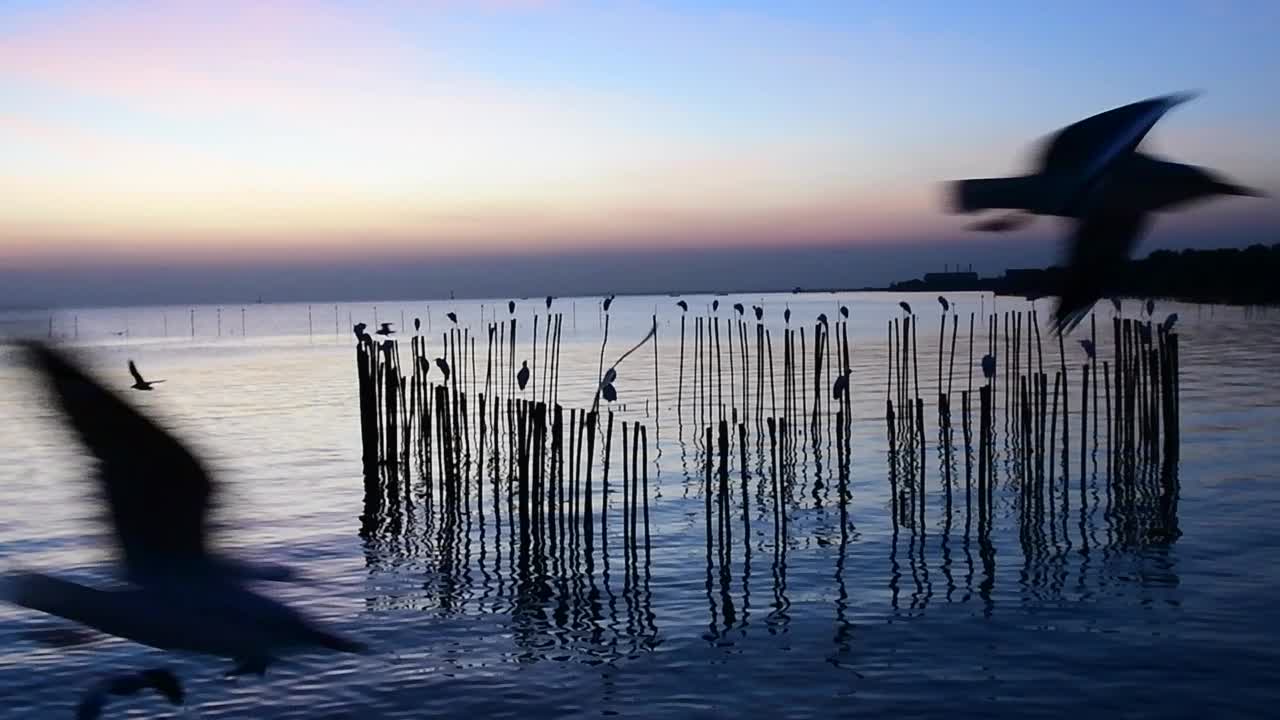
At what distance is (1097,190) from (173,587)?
1227 millimetres

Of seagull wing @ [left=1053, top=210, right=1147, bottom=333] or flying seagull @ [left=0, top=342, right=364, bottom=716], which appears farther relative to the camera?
flying seagull @ [left=0, top=342, right=364, bottom=716]

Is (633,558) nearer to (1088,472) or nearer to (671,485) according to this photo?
(671,485)

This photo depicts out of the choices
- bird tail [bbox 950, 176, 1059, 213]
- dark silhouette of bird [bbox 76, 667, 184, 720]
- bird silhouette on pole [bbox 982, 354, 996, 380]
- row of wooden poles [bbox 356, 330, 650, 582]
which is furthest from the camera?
bird silhouette on pole [bbox 982, 354, 996, 380]

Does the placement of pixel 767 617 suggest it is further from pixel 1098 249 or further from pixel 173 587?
pixel 1098 249

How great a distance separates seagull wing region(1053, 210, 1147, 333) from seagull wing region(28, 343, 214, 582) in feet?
3.22

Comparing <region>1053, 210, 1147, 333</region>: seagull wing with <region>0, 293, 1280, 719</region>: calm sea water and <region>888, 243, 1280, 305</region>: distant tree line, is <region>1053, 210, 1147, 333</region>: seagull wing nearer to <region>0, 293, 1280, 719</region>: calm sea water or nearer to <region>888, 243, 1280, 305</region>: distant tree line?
<region>888, 243, 1280, 305</region>: distant tree line

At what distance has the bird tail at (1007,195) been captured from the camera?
0.86 m

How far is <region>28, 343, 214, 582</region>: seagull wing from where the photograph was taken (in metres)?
1.25

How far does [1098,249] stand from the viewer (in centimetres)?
93

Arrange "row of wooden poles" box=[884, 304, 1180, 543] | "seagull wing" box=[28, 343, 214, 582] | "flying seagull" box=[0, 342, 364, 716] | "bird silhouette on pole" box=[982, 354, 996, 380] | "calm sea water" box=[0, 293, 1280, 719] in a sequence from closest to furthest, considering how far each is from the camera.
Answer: "seagull wing" box=[28, 343, 214, 582]
"flying seagull" box=[0, 342, 364, 716]
"calm sea water" box=[0, 293, 1280, 719]
"row of wooden poles" box=[884, 304, 1180, 543]
"bird silhouette on pole" box=[982, 354, 996, 380]

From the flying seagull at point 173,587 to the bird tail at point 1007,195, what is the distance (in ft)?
2.95

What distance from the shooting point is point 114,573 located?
58.1 inches

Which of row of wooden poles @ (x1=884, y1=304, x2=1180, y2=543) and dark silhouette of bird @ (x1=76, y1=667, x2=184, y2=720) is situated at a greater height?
dark silhouette of bird @ (x1=76, y1=667, x2=184, y2=720)

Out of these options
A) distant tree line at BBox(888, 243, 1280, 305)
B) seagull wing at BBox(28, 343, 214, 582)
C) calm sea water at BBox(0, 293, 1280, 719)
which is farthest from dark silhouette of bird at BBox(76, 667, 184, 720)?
calm sea water at BBox(0, 293, 1280, 719)
